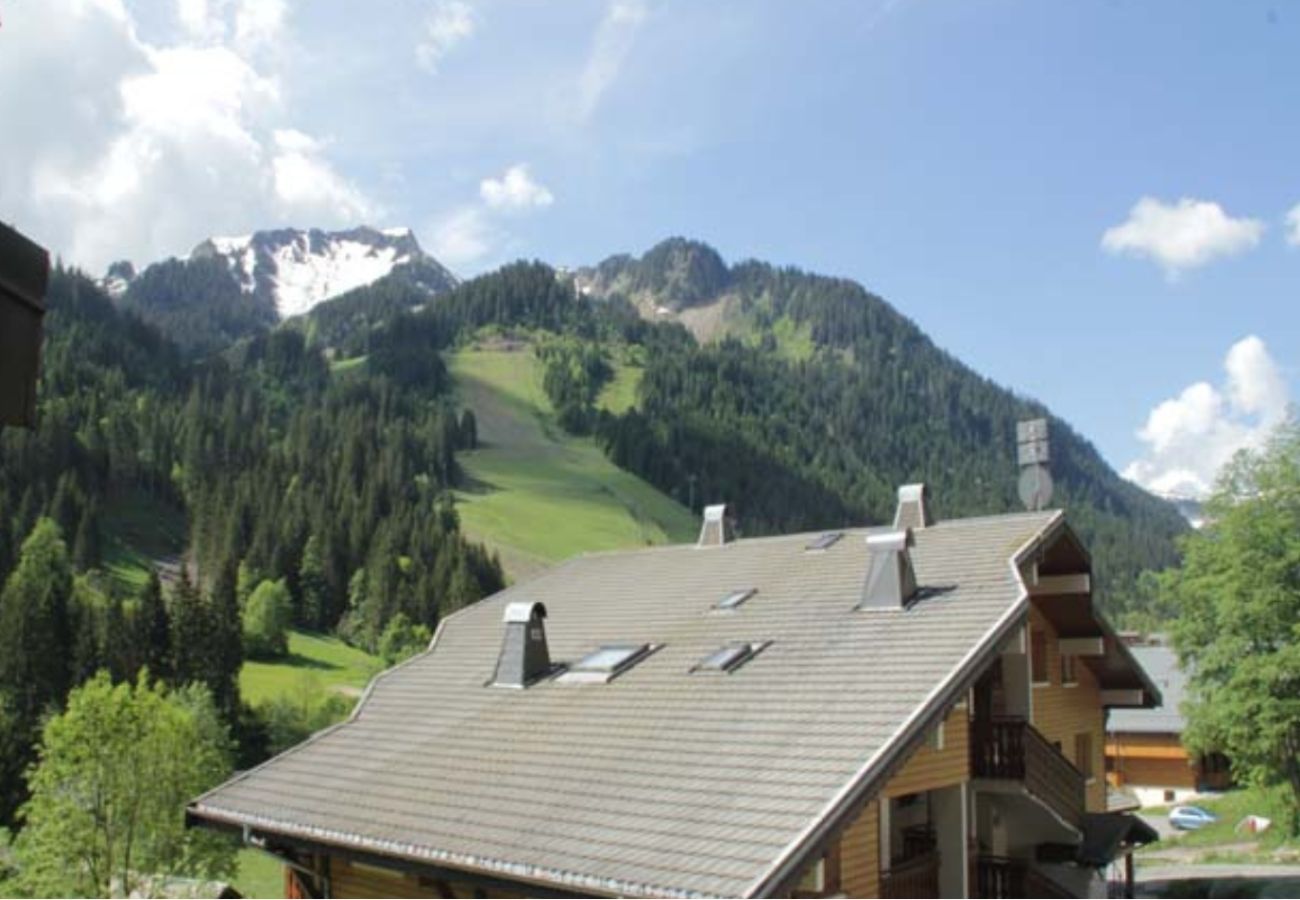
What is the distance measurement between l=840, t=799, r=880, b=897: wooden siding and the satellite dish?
911 cm

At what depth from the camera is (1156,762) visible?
55219mm

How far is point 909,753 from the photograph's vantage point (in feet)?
40.8

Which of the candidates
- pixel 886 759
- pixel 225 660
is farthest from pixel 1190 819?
pixel 225 660

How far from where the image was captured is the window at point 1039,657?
65.3ft

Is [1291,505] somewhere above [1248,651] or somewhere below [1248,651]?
above

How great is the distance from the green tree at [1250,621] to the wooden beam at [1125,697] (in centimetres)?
1684

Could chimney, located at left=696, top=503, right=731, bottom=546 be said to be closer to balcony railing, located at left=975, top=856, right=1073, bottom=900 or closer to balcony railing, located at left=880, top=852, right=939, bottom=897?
balcony railing, located at left=975, top=856, right=1073, bottom=900

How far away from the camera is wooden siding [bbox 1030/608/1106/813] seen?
65.8ft

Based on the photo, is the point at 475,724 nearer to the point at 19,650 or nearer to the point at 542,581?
the point at 542,581

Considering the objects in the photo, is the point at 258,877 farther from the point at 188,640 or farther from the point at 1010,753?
the point at 1010,753

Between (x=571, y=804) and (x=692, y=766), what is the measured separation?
1505 mm

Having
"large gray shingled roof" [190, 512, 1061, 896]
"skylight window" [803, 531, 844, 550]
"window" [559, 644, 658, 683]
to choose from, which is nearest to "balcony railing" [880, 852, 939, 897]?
"large gray shingled roof" [190, 512, 1061, 896]

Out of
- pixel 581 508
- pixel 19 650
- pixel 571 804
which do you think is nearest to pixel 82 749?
pixel 571 804

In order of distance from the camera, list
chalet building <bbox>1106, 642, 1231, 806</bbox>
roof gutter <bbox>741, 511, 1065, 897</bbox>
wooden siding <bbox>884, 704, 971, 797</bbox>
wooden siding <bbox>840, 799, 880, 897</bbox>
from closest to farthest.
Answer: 1. roof gutter <bbox>741, 511, 1065, 897</bbox>
2. wooden siding <bbox>840, 799, 880, 897</bbox>
3. wooden siding <bbox>884, 704, 971, 797</bbox>
4. chalet building <bbox>1106, 642, 1231, 806</bbox>
